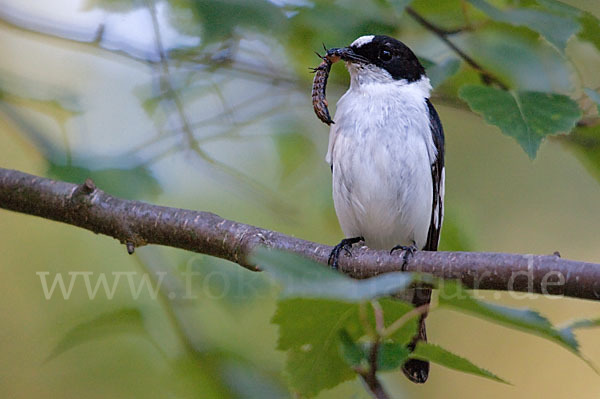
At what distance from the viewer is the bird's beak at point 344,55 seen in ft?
11.2

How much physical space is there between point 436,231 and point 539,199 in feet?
13.2

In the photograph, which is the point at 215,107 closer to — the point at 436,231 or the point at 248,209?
the point at 248,209

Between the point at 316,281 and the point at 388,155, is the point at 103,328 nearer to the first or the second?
the point at 388,155

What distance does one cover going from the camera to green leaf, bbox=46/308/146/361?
296 cm

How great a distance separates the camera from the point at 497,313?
60.8 inches

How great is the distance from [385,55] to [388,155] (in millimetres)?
625

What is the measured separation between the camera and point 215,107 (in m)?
3.90

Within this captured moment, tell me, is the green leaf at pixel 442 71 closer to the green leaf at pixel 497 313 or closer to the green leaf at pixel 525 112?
the green leaf at pixel 525 112

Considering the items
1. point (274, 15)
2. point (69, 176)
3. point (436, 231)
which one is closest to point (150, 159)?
point (69, 176)

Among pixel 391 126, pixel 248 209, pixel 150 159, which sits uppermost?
pixel 391 126

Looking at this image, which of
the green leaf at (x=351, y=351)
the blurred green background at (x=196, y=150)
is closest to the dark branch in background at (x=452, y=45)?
the blurred green background at (x=196, y=150)

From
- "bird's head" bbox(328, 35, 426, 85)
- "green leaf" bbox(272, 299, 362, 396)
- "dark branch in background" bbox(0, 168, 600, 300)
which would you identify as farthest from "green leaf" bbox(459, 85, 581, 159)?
"bird's head" bbox(328, 35, 426, 85)

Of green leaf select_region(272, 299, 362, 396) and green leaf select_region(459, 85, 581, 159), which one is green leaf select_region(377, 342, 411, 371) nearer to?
green leaf select_region(272, 299, 362, 396)

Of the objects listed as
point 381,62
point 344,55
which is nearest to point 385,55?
point 381,62
